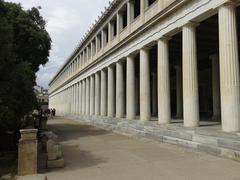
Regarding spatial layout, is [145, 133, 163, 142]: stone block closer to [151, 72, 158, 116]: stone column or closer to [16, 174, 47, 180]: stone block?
[16, 174, 47, 180]: stone block

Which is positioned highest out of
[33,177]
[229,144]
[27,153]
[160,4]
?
[160,4]

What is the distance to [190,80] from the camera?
12438 millimetres

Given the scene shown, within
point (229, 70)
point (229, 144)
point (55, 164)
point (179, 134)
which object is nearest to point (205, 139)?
point (229, 144)

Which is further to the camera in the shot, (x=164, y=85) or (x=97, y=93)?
(x=97, y=93)

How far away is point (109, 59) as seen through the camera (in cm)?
2458

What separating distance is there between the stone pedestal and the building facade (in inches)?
266

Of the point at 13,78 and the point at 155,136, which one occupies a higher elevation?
the point at 13,78

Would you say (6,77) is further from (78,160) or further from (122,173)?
Result: (122,173)

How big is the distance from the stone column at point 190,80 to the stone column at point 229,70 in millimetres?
2039

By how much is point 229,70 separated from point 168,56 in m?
7.73

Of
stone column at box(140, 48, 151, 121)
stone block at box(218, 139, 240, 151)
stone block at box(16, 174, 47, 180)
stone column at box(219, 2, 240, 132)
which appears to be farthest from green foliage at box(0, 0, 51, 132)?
stone column at box(219, 2, 240, 132)

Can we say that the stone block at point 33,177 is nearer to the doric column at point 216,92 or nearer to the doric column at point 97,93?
the doric column at point 216,92

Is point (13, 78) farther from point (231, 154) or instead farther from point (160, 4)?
point (160, 4)

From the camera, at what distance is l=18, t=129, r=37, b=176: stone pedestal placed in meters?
7.89
